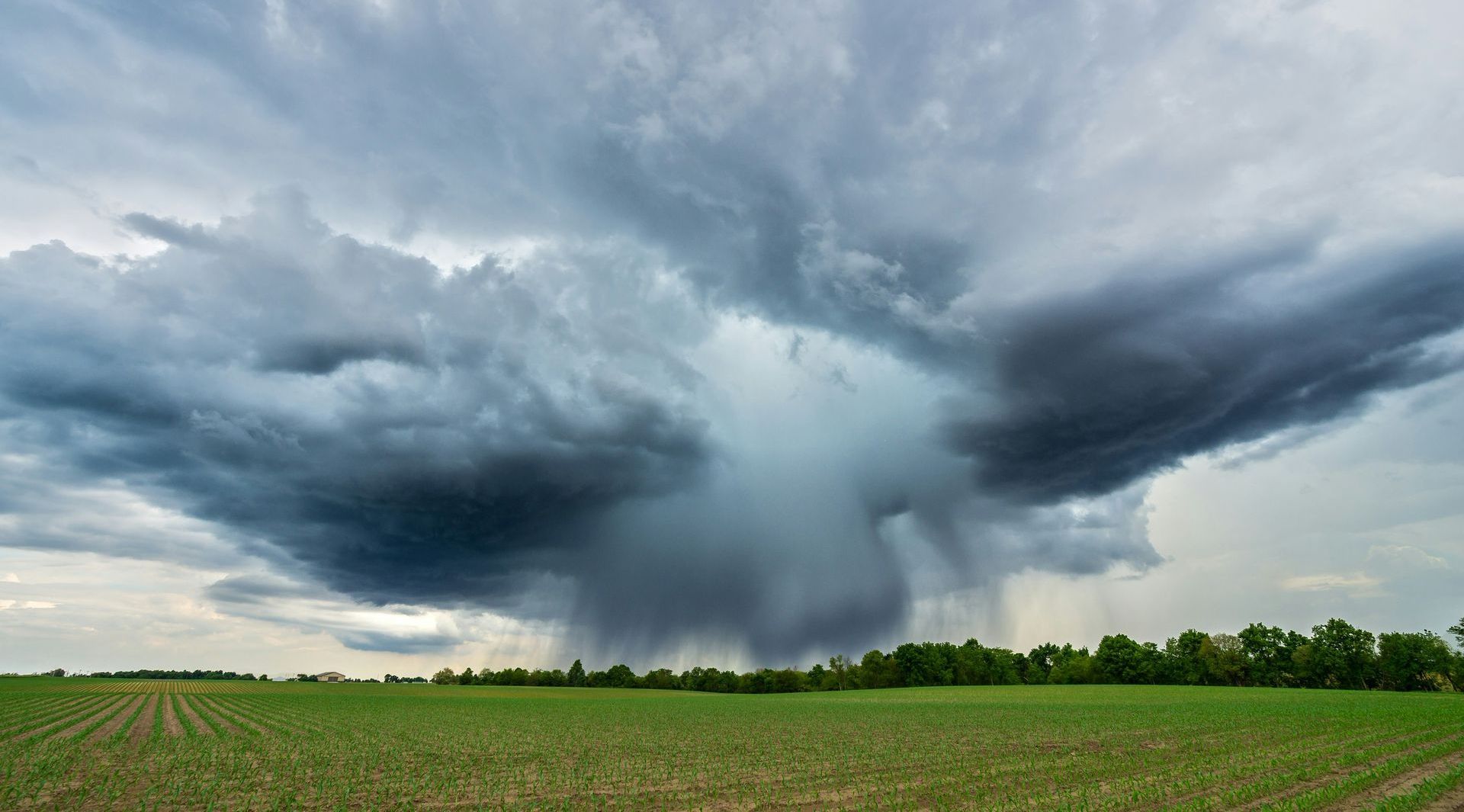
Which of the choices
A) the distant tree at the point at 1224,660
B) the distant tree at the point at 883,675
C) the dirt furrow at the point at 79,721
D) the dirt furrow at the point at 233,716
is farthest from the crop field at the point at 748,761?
the distant tree at the point at 883,675

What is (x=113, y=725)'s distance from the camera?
5312cm

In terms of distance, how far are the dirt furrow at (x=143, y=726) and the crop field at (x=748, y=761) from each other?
7.4 inches

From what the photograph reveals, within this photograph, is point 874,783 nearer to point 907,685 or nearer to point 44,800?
point 44,800

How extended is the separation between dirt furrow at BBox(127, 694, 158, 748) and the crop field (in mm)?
189

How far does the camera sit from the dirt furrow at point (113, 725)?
4359 cm

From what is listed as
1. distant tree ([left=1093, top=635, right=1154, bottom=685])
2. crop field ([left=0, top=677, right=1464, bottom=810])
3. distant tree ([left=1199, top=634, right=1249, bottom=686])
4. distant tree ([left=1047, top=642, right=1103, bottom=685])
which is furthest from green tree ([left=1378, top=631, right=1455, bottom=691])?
crop field ([left=0, top=677, right=1464, bottom=810])

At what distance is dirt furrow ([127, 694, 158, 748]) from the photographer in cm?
4341

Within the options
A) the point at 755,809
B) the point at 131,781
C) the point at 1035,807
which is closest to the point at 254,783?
the point at 131,781

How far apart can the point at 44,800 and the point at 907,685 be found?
18941 centimetres

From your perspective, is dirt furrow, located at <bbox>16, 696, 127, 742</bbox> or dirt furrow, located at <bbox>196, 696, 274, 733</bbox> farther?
dirt furrow, located at <bbox>196, 696, 274, 733</bbox>

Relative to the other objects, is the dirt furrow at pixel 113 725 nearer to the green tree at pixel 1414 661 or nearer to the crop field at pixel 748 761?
the crop field at pixel 748 761

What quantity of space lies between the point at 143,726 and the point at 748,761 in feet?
164

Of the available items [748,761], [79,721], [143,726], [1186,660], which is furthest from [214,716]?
[1186,660]

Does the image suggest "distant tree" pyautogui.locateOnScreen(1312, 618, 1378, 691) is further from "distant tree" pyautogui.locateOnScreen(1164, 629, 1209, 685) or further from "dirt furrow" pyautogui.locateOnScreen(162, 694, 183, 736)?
"dirt furrow" pyautogui.locateOnScreen(162, 694, 183, 736)
